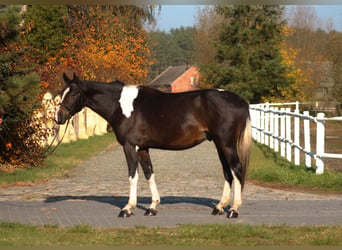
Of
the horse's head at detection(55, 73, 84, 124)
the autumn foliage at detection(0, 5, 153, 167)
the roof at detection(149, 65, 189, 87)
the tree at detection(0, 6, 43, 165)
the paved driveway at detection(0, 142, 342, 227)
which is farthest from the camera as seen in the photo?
the roof at detection(149, 65, 189, 87)

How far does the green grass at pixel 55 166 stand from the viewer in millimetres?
14414

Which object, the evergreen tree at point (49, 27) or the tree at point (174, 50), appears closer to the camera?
the evergreen tree at point (49, 27)

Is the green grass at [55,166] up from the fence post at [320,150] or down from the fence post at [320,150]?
down

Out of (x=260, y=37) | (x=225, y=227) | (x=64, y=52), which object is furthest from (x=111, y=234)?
(x=260, y=37)

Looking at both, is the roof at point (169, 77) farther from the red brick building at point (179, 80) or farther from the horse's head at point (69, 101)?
the horse's head at point (69, 101)

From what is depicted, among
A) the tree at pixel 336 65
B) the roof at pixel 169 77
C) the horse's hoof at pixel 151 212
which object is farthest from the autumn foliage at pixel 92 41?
the roof at pixel 169 77

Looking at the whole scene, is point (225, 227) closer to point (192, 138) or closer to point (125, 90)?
point (192, 138)

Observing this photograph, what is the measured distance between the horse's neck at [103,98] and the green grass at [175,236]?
8.17 feet

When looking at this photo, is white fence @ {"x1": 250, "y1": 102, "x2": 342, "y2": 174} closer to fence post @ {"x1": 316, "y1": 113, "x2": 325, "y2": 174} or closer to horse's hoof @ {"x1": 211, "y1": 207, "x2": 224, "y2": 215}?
fence post @ {"x1": 316, "y1": 113, "x2": 325, "y2": 174}

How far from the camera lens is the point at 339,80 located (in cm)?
4784

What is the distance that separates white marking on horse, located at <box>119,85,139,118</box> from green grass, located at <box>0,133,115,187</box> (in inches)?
177

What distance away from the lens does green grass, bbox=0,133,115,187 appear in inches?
567

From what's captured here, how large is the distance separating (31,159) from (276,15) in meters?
49.3

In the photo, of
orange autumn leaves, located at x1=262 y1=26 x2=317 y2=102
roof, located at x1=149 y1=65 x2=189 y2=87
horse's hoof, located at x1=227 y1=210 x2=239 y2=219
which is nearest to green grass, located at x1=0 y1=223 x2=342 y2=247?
horse's hoof, located at x1=227 y1=210 x2=239 y2=219
